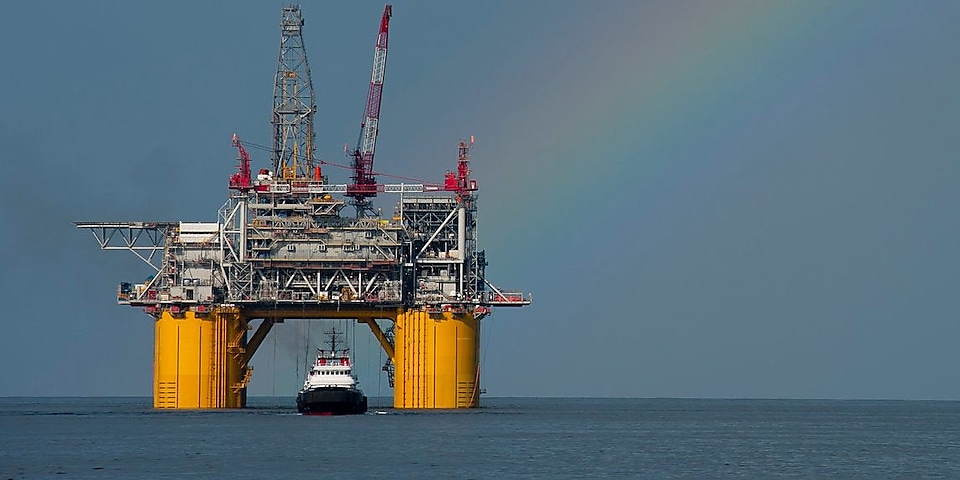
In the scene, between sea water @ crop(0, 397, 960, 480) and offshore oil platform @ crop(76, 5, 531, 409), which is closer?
sea water @ crop(0, 397, 960, 480)

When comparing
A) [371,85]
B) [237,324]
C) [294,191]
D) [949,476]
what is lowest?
[949,476]

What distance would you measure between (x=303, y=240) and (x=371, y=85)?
720 inches

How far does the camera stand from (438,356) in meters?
108

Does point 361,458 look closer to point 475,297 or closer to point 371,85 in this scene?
point 475,297

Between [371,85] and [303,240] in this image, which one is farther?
[371,85]

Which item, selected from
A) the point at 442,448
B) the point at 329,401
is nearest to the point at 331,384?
the point at 329,401

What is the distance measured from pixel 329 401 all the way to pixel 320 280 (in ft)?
25.8

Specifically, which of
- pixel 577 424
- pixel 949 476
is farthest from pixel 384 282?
pixel 949 476

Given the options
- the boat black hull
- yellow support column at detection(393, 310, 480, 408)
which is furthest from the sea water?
yellow support column at detection(393, 310, 480, 408)

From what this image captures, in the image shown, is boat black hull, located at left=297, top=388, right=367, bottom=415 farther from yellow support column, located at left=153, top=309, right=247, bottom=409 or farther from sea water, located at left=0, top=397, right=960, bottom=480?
yellow support column, located at left=153, top=309, right=247, bottom=409

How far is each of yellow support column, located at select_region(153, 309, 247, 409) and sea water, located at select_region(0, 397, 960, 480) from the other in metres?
1.90

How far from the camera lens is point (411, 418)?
349ft

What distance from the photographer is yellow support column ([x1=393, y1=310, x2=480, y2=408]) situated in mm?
108000

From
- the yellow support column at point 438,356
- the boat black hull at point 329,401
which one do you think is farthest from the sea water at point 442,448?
the yellow support column at point 438,356
